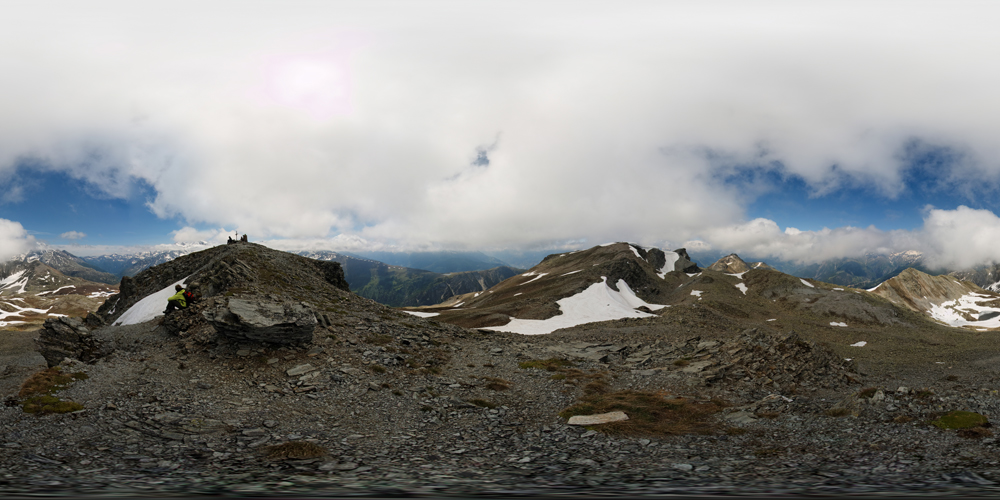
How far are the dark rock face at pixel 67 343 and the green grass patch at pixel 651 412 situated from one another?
31252mm

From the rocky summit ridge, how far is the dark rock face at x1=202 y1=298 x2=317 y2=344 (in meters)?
0.13

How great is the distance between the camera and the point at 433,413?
2112 centimetres

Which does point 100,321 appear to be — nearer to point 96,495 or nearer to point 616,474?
point 96,495

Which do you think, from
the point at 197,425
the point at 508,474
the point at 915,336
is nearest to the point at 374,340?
the point at 197,425

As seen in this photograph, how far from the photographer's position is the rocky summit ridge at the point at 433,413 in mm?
11375

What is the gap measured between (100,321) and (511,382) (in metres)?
49.0

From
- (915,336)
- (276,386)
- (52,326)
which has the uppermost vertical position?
(52,326)

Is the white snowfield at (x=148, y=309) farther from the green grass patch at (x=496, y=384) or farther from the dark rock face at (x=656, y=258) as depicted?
the dark rock face at (x=656, y=258)

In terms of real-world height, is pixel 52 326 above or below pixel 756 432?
above

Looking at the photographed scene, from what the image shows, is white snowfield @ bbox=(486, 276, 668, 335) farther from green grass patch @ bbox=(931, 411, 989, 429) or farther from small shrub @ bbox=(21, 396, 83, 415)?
small shrub @ bbox=(21, 396, 83, 415)

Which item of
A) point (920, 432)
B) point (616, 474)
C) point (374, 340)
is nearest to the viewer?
point (616, 474)

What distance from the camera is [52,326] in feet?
92.4

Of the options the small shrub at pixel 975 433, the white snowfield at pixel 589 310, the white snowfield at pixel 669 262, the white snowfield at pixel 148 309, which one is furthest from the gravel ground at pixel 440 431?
the white snowfield at pixel 669 262

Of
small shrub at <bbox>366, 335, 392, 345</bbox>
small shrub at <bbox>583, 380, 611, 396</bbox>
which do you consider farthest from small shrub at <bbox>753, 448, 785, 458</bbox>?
small shrub at <bbox>366, 335, 392, 345</bbox>
